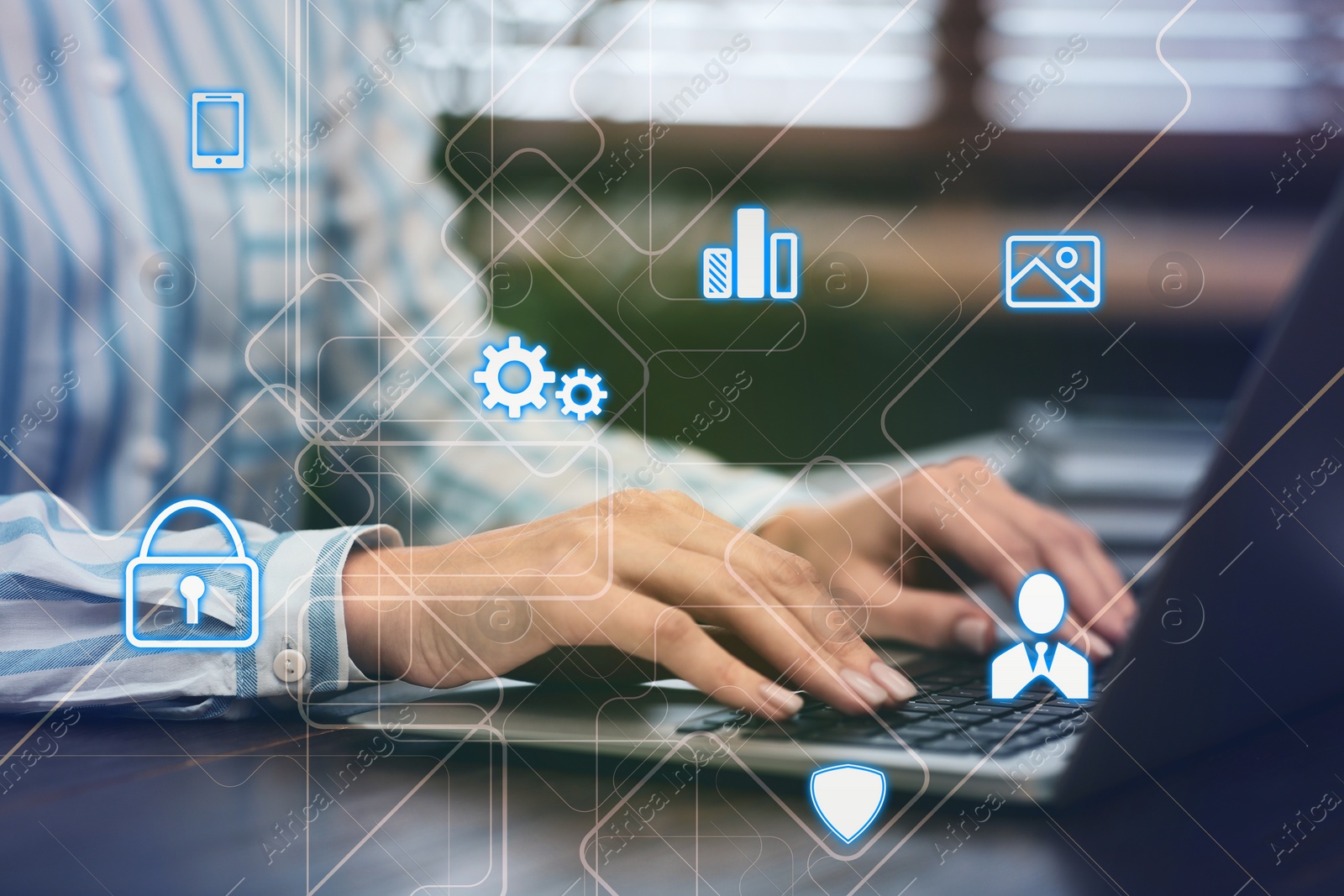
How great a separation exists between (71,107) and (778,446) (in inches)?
37.4

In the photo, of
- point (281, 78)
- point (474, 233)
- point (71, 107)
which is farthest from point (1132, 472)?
point (71, 107)

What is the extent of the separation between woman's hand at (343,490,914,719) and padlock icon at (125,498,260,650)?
122mm

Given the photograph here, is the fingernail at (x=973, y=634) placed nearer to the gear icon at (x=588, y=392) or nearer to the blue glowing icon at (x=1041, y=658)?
the blue glowing icon at (x=1041, y=658)

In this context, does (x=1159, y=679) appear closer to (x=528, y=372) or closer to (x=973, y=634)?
(x=973, y=634)

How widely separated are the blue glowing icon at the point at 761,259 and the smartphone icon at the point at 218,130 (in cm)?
61

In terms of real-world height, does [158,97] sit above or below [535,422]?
above

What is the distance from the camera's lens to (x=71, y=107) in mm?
1108

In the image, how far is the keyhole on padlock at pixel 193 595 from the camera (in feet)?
3.55

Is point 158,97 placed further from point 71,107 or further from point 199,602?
point 199,602

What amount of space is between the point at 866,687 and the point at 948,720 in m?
0.10

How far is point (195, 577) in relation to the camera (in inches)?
42.7

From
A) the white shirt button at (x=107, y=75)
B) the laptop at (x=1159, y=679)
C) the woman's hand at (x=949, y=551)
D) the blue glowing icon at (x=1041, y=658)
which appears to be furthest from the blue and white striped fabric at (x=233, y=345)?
the blue glowing icon at (x=1041, y=658)

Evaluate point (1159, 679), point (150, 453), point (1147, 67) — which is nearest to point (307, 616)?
point (150, 453)

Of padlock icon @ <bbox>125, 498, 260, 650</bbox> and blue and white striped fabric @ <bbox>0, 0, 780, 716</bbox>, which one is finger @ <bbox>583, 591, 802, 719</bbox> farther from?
padlock icon @ <bbox>125, 498, 260, 650</bbox>
